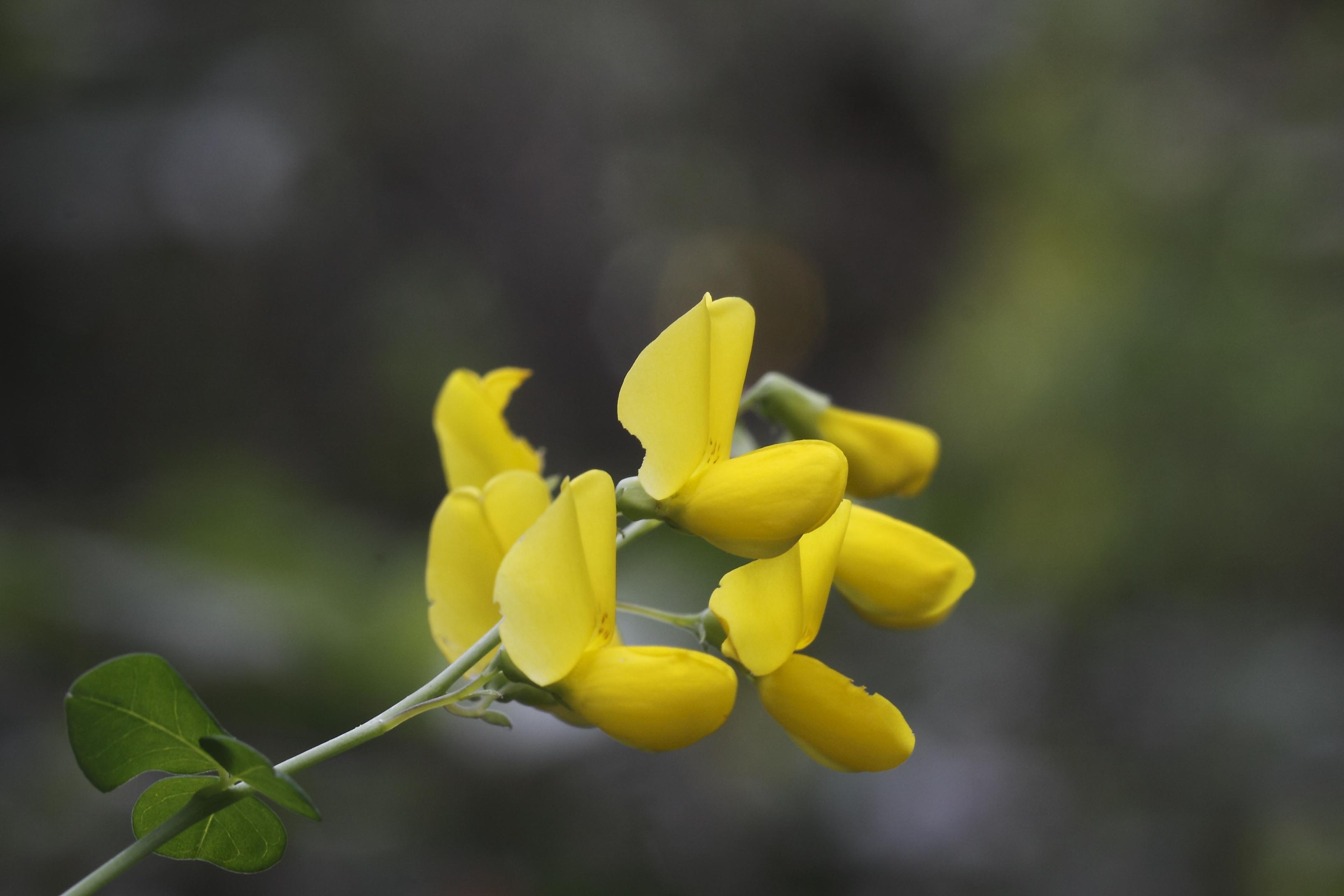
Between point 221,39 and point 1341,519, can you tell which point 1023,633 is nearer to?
point 1341,519

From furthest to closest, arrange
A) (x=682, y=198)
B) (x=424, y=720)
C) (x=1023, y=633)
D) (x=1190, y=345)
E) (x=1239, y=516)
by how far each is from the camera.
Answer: (x=682, y=198) → (x=1190, y=345) → (x=1239, y=516) → (x=1023, y=633) → (x=424, y=720)

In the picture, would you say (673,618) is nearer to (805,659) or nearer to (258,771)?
(805,659)

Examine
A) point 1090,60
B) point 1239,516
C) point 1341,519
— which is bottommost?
point 1239,516

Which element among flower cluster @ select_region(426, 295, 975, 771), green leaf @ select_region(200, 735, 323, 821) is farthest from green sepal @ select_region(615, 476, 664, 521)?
green leaf @ select_region(200, 735, 323, 821)

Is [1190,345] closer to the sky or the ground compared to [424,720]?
closer to the sky

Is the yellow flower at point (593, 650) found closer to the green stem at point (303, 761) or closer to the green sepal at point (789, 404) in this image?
the green stem at point (303, 761)

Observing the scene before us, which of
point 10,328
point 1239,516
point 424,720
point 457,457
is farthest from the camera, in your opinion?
point 1239,516

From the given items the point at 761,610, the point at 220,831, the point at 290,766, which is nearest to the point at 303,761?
the point at 290,766

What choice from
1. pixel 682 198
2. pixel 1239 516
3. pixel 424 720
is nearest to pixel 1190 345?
pixel 1239 516
